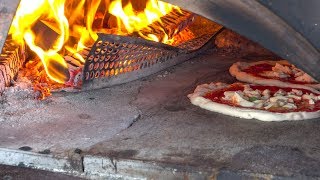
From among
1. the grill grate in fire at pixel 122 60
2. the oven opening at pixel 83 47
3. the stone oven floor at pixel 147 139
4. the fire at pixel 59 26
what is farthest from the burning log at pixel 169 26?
the stone oven floor at pixel 147 139

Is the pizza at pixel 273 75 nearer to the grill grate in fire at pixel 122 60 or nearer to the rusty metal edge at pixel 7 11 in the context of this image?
the grill grate in fire at pixel 122 60

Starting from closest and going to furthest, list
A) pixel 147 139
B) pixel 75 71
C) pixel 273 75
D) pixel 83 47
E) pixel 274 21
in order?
pixel 274 21 < pixel 147 139 < pixel 75 71 < pixel 273 75 < pixel 83 47

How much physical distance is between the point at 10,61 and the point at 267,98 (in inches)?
113

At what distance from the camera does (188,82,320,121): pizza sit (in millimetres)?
4445

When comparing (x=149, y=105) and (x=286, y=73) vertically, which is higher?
(x=286, y=73)

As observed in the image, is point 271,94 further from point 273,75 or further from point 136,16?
point 136,16

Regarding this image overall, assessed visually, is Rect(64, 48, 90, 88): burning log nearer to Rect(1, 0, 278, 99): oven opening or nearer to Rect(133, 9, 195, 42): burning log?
Rect(1, 0, 278, 99): oven opening

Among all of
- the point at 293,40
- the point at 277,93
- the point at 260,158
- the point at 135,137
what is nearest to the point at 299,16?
the point at 293,40

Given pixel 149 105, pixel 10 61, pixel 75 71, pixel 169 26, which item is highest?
pixel 169 26

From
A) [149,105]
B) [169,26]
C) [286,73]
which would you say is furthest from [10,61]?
[286,73]

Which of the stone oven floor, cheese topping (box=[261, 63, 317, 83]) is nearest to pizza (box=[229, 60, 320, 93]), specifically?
cheese topping (box=[261, 63, 317, 83])

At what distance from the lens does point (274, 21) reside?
8.80 feet

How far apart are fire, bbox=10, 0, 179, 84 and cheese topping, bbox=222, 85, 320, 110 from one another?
6.20 feet

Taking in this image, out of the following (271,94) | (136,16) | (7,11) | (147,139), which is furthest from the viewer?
(136,16)
